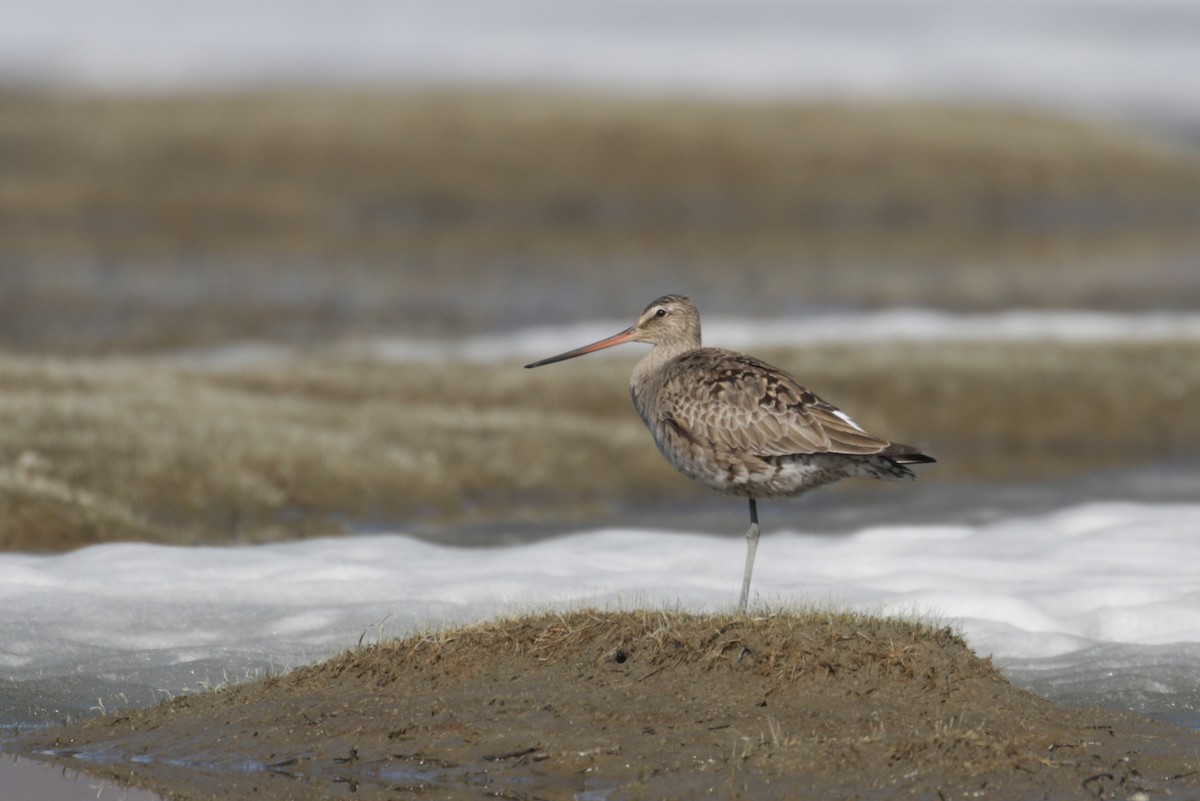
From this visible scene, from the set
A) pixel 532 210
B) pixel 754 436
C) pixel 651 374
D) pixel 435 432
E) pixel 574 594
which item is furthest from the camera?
pixel 532 210

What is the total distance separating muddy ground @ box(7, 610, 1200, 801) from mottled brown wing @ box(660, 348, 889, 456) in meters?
1.40

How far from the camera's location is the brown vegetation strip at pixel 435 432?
18.7 metres

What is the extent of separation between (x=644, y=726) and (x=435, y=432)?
1283 cm

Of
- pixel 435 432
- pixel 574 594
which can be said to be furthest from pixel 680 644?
pixel 435 432

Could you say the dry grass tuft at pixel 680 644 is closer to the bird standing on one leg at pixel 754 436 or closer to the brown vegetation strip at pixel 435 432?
the bird standing on one leg at pixel 754 436

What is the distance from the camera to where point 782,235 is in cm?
6134

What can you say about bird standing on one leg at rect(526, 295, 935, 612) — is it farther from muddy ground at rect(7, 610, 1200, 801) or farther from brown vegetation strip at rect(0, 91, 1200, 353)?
brown vegetation strip at rect(0, 91, 1200, 353)

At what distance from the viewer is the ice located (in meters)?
12.0

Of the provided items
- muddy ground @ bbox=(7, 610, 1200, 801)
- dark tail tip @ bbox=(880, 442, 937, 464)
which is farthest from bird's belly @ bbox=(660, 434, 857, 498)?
muddy ground @ bbox=(7, 610, 1200, 801)

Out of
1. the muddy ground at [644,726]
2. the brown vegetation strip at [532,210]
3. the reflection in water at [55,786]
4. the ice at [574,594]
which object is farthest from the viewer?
the brown vegetation strip at [532,210]

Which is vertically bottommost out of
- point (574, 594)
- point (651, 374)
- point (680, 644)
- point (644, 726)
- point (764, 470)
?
point (644, 726)

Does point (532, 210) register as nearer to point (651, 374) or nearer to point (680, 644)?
point (651, 374)

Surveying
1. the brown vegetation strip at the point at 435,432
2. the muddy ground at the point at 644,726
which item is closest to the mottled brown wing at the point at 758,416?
the muddy ground at the point at 644,726

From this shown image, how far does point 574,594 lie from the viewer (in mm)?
14148
